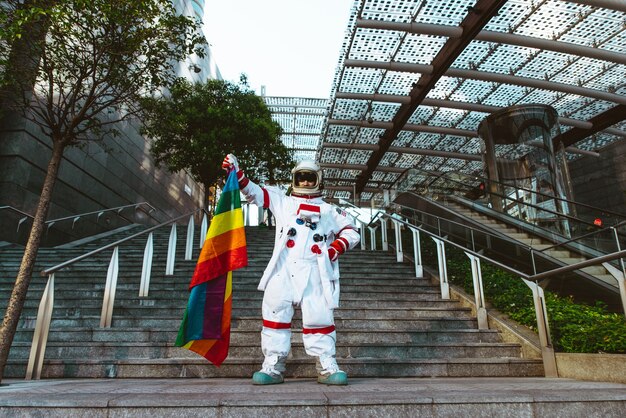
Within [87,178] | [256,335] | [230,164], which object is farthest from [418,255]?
[87,178]

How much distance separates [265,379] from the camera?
2.94m

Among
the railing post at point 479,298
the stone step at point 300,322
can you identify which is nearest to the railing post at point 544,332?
the railing post at point 479,298

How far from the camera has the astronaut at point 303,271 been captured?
3086 millimetres

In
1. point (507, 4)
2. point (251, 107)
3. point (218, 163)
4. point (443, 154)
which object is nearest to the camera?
point (507, 4)

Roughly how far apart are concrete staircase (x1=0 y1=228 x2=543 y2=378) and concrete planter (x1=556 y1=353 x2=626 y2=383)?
0.81 ft

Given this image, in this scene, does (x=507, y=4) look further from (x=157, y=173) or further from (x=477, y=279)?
(x=157, y=173)

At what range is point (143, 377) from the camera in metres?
3.68

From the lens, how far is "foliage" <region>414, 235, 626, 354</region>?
350 cm

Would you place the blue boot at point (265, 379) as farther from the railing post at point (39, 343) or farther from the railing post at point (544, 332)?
the railing post at point (544, 332)

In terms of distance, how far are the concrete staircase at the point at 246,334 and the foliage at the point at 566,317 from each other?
38cm

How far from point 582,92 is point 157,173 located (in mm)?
15759

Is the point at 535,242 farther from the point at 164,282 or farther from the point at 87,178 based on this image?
the point at 87,178

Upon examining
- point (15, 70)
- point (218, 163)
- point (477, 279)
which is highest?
point (218, 163)

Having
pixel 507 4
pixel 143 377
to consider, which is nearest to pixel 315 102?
pixel 507 4
